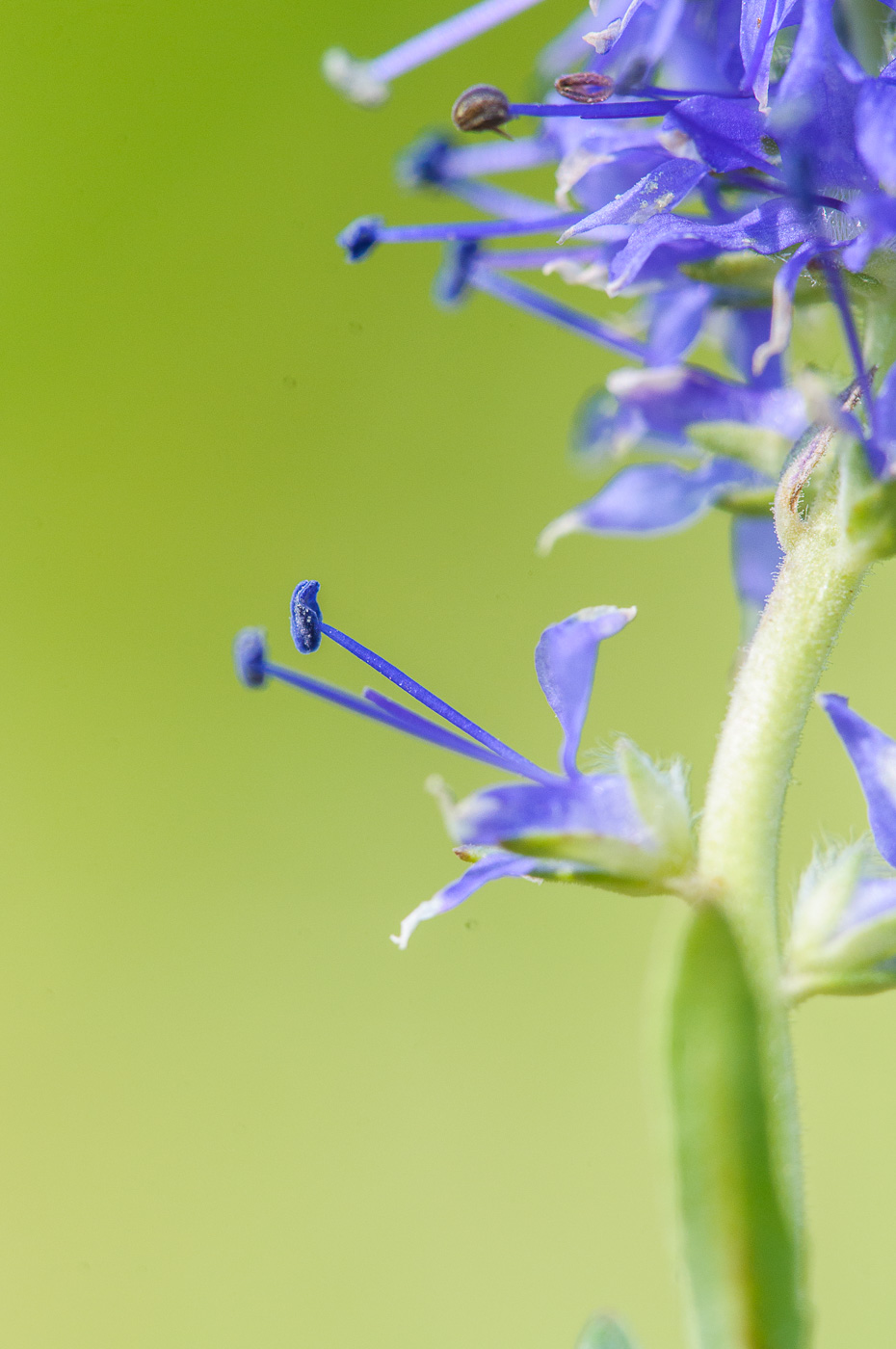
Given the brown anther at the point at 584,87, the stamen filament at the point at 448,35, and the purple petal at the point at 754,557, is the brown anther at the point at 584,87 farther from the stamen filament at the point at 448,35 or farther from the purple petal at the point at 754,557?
the purple petal at the point at 754,557

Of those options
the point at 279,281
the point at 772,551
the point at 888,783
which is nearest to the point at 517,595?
the point at 279,281

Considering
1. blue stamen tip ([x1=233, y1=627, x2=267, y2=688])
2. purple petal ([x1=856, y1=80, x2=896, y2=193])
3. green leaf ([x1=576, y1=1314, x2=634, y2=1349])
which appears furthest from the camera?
blue stamen tip ([x1=233, y1=627, x2=267, y2=688])

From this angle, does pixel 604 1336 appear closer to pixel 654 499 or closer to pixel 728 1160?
pixel 728 1160

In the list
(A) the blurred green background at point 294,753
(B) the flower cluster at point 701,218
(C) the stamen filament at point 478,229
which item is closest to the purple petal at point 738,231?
(B) the flower cluster at point 701,218

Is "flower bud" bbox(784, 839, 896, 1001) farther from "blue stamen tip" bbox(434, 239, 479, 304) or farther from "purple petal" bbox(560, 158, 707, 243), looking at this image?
"blue stamen tip" bbox(434, 239, 479, 304)

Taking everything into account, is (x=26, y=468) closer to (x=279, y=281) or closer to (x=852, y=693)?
(x=279, y=281)

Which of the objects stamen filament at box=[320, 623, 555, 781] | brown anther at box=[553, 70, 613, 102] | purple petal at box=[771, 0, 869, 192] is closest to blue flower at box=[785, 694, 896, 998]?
stamen filament at box=[320, 623, 555, 781]
